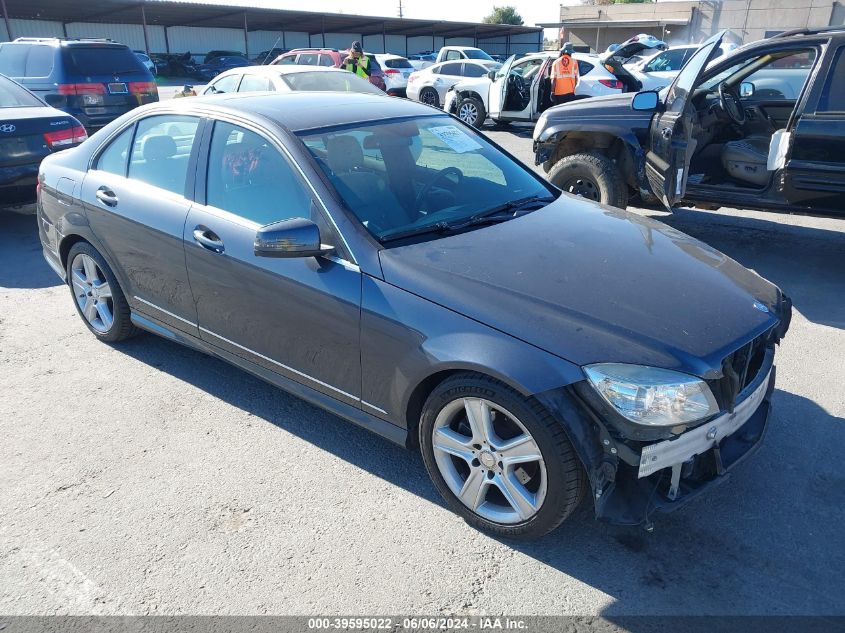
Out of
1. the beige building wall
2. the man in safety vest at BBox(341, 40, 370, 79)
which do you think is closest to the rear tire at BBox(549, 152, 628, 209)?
the man in safety vest at BBox(341, 40, 370, 79)

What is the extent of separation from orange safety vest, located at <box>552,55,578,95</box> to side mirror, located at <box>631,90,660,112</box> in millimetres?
7212

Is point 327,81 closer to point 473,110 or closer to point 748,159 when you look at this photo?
point 748,159

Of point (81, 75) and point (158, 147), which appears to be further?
point (81, 75)

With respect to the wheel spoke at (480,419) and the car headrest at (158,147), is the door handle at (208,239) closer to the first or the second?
the car headrest at (158,147)

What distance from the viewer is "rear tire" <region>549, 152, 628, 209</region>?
6.45 meters

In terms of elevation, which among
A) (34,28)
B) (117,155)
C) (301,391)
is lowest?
(301,391)

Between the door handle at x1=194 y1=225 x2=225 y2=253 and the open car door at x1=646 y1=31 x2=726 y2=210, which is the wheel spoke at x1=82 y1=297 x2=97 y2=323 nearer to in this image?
the door handle at x1=194 y1=225 x2=225 y2=253

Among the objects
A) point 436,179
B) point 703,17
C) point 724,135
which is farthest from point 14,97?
point 703,17

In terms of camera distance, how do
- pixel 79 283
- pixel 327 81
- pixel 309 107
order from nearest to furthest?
pixel 309 107 < pixel 79 283 < pixel 327 81

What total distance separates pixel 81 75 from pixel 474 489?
10680mm

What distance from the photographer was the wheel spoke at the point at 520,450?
2.57 metres

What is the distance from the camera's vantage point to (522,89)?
13.9 metres

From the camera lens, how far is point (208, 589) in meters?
2.59

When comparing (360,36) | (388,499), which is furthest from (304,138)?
(360,36)
